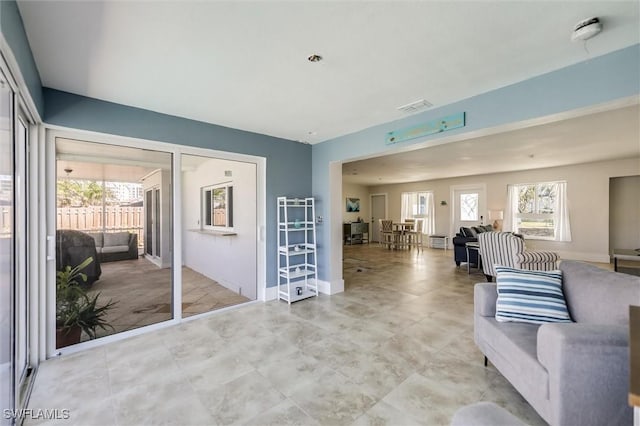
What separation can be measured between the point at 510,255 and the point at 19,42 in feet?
19.7

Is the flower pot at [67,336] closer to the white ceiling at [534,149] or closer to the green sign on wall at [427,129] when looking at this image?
the green sign on wall at [427,129]

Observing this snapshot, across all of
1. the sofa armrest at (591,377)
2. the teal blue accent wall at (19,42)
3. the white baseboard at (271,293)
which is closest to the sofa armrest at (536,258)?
the sofa armrest at (591,377)

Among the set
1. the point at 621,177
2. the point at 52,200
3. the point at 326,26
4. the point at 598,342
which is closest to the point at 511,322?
the point at 598,342

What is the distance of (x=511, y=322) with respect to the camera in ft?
6.86

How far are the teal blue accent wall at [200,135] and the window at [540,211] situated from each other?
6.99 meters

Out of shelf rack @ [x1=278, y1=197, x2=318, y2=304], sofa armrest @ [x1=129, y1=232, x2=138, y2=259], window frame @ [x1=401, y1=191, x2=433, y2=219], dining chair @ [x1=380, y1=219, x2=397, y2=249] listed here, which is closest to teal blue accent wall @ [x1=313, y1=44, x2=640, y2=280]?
shelf rack @ [x1=278, y1=197, x2=318, y2=304]

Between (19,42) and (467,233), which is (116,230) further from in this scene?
(467,233)

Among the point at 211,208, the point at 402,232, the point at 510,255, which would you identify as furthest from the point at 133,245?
the point at 402,232

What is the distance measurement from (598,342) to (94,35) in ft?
11.3

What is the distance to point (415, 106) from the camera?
9.86 feet

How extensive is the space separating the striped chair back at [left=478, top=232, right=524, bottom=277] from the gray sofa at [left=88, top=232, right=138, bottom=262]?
5.08 metres

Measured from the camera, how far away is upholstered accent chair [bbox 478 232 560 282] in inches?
168

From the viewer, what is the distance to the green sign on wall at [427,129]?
9.38 feet

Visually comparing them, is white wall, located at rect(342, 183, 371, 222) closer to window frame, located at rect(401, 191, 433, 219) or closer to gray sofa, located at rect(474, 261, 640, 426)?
window frame, located at rect(401, 191, 433, 219)
